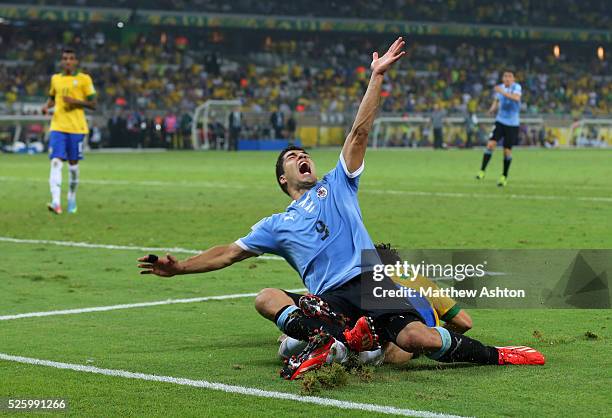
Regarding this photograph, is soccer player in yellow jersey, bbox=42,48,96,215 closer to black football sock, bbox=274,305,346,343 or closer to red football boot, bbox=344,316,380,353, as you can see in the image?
black football sock, bbox=274,305,346,343

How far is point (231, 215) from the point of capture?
1778 cm

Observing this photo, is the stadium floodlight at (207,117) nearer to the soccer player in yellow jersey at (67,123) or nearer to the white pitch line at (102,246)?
the soccer player in yellow jersey at (67,123)

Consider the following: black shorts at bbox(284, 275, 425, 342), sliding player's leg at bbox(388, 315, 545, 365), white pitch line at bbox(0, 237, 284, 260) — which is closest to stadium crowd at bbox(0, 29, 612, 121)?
white pitch line at bbox(0, 237, 284, 260)

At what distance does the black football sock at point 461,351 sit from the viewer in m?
6.57

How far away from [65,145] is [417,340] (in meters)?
12.6

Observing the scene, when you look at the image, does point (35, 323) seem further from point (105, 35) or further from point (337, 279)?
point (105, 35)

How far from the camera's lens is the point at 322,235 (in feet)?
22.7

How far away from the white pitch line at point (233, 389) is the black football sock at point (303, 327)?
2.00 feet

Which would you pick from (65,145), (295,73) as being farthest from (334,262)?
(295,73)

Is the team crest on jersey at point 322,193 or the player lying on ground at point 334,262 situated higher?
the team crest on jersey at point 322,193

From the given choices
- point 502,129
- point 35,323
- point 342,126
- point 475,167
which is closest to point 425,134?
point 342,126

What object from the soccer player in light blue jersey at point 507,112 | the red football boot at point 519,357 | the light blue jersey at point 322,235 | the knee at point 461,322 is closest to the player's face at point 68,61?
the soccer player in light blue jersey at point 507,112

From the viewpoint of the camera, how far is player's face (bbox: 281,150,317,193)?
7078 mm

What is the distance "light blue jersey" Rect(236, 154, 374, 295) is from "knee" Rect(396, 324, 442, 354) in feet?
1.65
